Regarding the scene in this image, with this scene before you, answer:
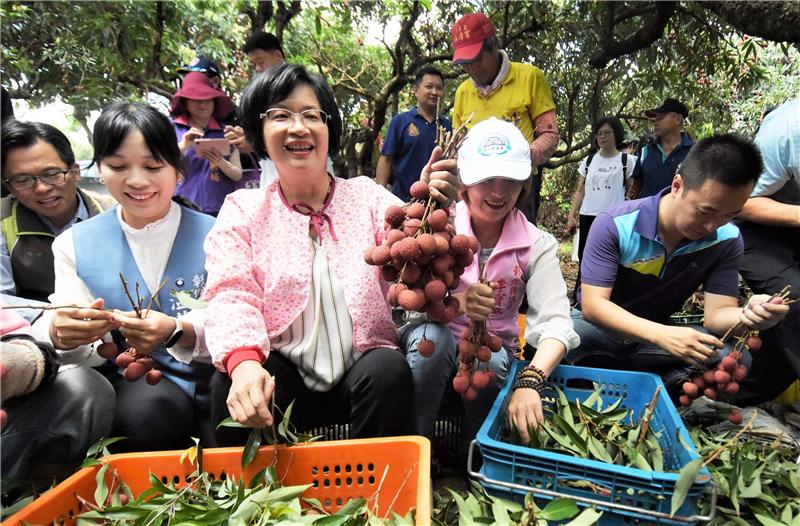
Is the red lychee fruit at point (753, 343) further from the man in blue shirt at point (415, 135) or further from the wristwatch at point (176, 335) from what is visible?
the man in blue shirt at point (415, 135)

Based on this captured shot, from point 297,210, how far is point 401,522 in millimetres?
837

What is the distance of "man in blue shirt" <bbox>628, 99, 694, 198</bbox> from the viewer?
3.63m

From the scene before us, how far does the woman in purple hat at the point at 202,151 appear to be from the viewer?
243 centimetres

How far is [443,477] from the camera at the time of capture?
5.34 ft

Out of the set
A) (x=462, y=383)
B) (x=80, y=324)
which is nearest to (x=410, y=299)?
(x=462, y=383)

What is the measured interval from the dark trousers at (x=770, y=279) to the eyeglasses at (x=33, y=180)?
97.2 inches

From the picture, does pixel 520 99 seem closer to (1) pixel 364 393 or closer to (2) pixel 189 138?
(2) pixel 189 138

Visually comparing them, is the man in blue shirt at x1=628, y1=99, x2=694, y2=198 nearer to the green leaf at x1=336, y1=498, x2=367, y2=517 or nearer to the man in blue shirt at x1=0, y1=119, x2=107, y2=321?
the green leaf at x1=336, y1=498, x2=367, y2=517

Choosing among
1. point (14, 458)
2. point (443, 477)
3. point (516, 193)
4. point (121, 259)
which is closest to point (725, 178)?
point (516, 193)

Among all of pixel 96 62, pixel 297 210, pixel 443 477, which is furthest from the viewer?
pixel 96 62

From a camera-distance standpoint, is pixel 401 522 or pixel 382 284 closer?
pixel 401 522

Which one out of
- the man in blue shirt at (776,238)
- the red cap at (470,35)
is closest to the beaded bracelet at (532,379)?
the man in blue shirt at (776,238)

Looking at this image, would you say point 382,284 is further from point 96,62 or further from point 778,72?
point 778,72

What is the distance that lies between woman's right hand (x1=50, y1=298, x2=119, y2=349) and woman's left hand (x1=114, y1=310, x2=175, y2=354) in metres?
0.03
